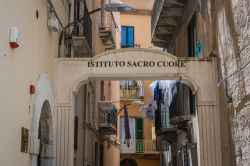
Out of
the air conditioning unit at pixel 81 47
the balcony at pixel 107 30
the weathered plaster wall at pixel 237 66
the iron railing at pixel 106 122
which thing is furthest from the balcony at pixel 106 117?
the weathered plaster wall at pixel 237 66

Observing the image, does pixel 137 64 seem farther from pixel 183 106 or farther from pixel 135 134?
pixel 135 134

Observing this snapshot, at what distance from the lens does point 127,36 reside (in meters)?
37.7

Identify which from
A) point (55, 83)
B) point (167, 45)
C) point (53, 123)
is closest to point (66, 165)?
point (53, 123)

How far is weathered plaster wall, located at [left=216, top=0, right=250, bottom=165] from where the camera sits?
910 cm

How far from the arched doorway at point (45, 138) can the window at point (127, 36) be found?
27072 millimetres

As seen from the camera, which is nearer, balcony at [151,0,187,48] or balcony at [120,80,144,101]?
balcony at [151,0,187,48]

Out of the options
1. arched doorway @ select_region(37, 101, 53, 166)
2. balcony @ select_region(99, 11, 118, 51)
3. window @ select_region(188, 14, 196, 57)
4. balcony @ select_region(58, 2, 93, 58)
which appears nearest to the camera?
arched doorway @ select_region(37, 101, 53, 166)

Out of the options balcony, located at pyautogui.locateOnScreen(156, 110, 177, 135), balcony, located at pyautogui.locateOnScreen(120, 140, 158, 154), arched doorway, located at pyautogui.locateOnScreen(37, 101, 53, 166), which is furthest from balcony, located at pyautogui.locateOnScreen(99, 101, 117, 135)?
arched doorway, located at pyautogui.locateOnScreen(37, 101, 53, 166)

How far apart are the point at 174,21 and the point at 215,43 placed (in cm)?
688

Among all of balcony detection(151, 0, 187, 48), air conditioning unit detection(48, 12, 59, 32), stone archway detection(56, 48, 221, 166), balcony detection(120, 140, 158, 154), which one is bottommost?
balcony detection(120, 140, 158, 154)

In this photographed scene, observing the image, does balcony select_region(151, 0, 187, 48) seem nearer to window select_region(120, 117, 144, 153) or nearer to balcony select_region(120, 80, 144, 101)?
balcony select_region(120, 80, 144, 101)

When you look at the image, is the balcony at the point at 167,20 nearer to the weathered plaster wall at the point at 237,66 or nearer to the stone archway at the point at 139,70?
the stone archway at the point at 139,70

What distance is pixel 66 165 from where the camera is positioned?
35.4 ft

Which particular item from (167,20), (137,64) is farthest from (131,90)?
(137,64)
